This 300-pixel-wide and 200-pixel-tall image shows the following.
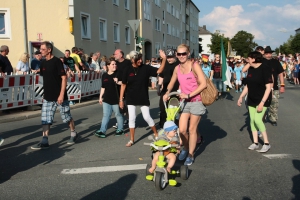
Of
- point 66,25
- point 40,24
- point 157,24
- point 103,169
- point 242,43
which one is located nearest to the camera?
point 103,169

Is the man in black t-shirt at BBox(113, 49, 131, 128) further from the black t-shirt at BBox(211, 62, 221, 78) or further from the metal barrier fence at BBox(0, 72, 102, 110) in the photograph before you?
the black t-shirt at BBox(211, 62, 221, 78)

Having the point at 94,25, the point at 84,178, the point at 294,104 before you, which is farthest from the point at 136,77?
the point at 94,25

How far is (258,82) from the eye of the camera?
6.49m

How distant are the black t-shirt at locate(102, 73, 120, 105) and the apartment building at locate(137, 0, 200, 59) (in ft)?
53.4

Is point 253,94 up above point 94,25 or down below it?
below

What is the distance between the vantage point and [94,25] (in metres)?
24.7

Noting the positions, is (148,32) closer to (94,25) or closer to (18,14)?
(94,25)

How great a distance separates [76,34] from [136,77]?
15544 millimetres

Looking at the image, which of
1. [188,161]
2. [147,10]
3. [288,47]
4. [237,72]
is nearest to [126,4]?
[147,10]

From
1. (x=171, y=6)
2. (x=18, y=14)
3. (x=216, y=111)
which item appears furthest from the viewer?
(x=171, y=6)

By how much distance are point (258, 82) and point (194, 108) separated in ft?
5.06

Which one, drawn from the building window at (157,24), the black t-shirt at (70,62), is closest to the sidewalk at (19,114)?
the black t-shirt at (70,62)

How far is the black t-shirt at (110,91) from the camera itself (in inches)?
324

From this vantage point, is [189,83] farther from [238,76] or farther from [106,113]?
[238,76]
